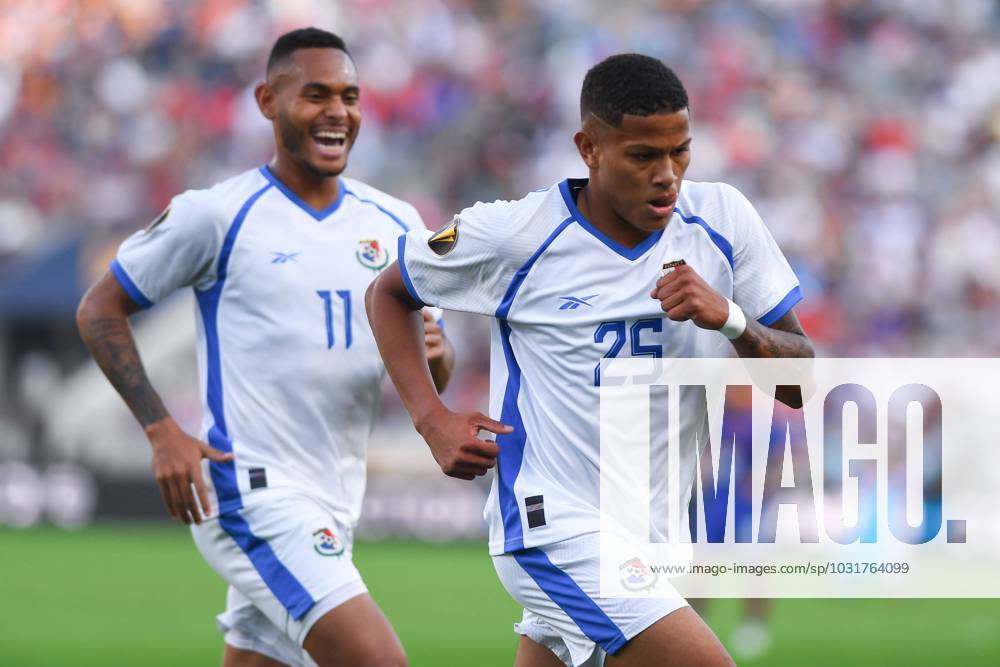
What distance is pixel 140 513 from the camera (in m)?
16.5

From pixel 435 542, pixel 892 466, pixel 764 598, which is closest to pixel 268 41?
pixel 435 542

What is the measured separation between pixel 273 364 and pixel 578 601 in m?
1.85

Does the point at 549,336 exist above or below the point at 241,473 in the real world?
above

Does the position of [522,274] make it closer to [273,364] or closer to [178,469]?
[273,364]

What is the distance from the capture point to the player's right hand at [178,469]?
5.80 m

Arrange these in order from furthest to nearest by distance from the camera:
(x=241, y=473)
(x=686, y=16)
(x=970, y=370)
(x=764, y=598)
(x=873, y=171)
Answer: (x=686, y=16) < (x=873, y=171) < (x=970, y=370) < (x=764, y=598) < (x=241, y=473)

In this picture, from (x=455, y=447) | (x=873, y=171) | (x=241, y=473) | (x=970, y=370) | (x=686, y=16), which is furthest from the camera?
(x=686, y=16)

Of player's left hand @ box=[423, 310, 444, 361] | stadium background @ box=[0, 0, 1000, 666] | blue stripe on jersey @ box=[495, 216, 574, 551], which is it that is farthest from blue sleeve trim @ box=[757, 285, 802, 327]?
stadium background @ box=[0, 0, 1000, 666]

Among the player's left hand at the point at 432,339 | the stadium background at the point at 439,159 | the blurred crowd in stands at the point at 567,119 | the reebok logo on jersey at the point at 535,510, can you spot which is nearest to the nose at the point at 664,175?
the reebok logo on jersey at the point at 535,510

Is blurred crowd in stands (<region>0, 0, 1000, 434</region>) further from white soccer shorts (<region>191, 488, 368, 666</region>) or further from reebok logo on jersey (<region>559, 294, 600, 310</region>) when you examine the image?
reebok logo on jersey (<region>559, 294, 600, 310</region>)

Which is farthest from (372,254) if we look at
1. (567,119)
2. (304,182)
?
(567,119)

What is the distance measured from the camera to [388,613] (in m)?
11.8

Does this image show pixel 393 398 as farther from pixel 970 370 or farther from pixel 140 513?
pixel 970 370

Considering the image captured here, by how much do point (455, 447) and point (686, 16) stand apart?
50.2 ft
